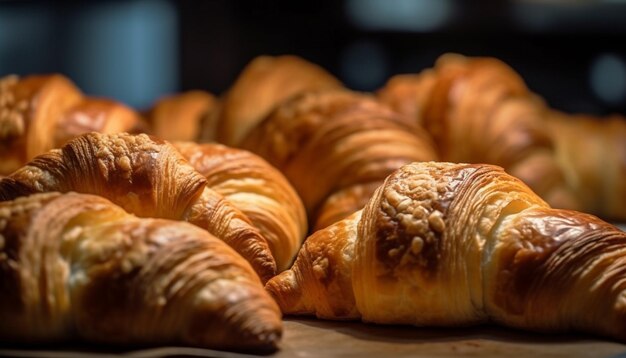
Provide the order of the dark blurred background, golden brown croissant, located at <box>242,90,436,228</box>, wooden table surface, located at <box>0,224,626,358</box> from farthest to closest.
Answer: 1. the dark blurred background
2. golden brown croissant, located at <box>242,90,436,228</box>
3. wooden table surface, located at <box>0,224,626,358</box>

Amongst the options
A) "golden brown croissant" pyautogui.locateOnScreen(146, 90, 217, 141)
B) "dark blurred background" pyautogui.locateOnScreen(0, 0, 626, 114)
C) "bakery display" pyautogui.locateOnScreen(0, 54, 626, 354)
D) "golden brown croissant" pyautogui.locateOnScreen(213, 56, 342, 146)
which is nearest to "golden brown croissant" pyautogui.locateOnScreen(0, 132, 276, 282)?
"bakery display" pyautogui.locateOnScreen(0, 54, 626, 354)

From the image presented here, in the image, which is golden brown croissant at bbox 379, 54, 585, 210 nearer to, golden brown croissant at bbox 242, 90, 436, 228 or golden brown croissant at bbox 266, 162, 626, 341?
golden brown croissant at bbox 242, 90, 436, 228

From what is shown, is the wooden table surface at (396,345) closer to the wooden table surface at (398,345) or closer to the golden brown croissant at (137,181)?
the wooden table surface at (398,345)

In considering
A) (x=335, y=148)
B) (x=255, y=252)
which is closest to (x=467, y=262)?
(x=255, y=252)

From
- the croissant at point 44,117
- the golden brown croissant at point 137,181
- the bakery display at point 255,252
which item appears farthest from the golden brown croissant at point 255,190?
the croissant at point 44,117

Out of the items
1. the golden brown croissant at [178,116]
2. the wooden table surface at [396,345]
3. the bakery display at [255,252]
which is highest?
the bakery display at [255,252]

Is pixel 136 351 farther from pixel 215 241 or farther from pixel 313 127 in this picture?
pixel 313 127
